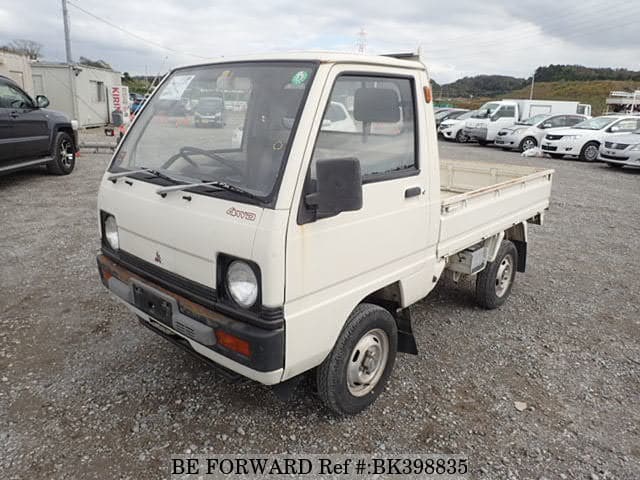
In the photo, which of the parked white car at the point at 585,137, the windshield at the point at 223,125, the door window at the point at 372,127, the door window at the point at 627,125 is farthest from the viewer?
the parked white car at the point at 585,137

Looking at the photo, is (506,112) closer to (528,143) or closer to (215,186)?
(528,143)

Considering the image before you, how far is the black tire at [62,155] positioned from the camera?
10.1 metres

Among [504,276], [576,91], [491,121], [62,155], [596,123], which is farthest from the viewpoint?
[576,91]

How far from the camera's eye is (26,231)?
655 centimetres

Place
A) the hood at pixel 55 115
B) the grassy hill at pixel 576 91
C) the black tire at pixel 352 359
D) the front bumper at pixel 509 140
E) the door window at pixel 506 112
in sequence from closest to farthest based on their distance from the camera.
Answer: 1. the black tire at pixel 352 359
2. the hood at pixel 55 115
3. the front bumper at pixel 509 140
4. the door window at pixel 506 112
5. the grassy hill at pixel 576 91

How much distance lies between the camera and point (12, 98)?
8.63 metres

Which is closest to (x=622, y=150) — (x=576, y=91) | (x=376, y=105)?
(x=376, y=105)

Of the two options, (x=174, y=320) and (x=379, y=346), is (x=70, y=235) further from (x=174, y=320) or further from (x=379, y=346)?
(x=379, y=346)

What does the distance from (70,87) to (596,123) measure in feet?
68.9

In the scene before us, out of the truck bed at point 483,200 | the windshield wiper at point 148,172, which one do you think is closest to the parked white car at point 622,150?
the truck bed at point 483,200

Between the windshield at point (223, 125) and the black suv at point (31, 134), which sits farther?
Answer: the black suv at point (31, 134)

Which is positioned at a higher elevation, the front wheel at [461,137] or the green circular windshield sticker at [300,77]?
the green circular windshield sticker at [300,77]

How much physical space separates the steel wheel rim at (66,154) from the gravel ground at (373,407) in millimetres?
5716

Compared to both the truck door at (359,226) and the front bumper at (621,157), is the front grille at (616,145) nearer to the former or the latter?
the front bumper at (621,157)
